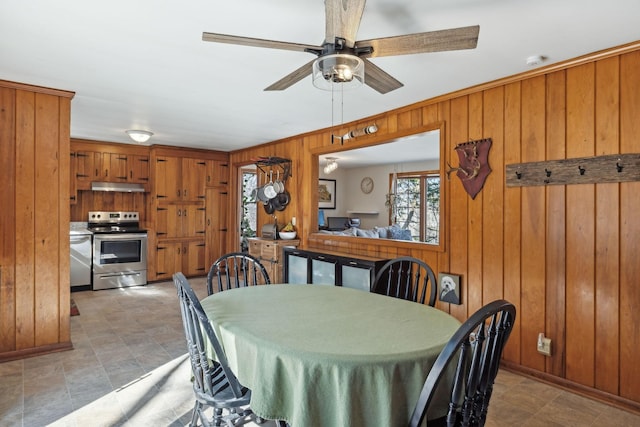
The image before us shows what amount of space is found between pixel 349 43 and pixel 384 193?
24.7 ft

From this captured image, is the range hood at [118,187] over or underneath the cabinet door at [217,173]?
underneath

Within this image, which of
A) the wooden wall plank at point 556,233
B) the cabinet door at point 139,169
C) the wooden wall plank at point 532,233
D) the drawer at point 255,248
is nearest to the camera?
the wooden wall plank at point 556,233

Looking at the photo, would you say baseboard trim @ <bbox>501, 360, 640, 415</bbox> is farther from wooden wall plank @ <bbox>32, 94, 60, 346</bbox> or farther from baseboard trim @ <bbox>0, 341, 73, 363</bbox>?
wooden wall plank @ <bbox>32, 94, 60, 346</bbox>

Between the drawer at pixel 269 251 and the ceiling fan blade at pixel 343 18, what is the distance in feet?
11.8

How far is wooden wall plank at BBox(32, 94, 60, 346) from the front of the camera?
3.27 m

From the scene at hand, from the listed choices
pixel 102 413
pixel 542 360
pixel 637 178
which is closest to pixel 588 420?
pixel 542 360

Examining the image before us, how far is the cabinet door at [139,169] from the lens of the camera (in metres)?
6.36

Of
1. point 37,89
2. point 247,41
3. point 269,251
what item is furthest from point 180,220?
point 247,41

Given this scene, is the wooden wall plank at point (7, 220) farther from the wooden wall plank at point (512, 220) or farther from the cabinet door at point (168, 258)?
the wooden wall plank at point (512, 220)

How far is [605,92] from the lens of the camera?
8.16 ft

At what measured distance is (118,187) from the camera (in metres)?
6.12

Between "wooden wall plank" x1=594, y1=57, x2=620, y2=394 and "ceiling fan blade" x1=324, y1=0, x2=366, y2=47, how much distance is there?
192 centimetres

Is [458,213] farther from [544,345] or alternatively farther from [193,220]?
[193,220]

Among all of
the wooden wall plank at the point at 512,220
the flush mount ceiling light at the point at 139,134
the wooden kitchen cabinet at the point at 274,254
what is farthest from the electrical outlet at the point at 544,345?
the flush mount ceiling light at the point at 139,134
